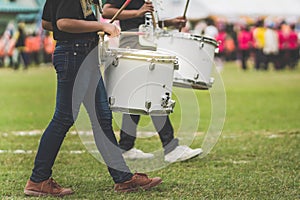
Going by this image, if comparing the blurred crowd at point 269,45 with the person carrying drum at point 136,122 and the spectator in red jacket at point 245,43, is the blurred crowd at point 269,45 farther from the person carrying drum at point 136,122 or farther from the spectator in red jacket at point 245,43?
the person carrying drum at point 136,122

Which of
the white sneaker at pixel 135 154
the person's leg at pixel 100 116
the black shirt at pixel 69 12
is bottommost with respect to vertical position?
the white sneaker at pixel 135 154

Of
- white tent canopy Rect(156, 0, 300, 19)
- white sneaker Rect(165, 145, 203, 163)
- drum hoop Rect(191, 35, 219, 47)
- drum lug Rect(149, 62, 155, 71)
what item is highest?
drum lug Rect(149, 62, 155, 71)

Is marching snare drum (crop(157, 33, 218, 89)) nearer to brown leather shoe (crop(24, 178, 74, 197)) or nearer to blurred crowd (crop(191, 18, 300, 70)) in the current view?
brown leather shoe (crop(24, 178, 74, 197))

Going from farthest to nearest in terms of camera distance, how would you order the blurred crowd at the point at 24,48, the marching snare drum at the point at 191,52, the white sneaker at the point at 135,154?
the blurred crowd at the point at 24,48 → the white sneaker at the point at 135,154 → the marching snare drum at the point at 191,52

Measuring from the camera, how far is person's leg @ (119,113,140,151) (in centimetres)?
794

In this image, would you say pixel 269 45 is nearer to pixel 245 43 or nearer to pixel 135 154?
pixel 245 43

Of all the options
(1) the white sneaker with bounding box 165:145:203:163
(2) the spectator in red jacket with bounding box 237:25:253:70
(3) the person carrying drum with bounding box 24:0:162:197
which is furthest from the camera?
(2) the spectator in red jacket with bounding box 237:25:253:70

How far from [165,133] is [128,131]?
1.22ft

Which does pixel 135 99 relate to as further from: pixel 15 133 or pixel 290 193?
pixel 15 133

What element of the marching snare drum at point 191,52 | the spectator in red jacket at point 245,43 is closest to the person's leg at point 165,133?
the marching snare drum at point 191,52

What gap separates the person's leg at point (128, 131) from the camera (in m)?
7.94

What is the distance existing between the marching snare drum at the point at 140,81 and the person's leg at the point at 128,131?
3.95 feet

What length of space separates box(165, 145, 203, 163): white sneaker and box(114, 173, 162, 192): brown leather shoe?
4.78ft

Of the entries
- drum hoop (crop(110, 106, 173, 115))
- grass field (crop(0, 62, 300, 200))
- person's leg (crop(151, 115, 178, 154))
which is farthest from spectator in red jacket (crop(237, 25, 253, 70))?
drum hoop (crop(110, 106, 173, 115))
